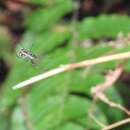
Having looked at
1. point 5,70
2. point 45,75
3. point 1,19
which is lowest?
point 5,70

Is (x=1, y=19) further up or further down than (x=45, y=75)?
further down


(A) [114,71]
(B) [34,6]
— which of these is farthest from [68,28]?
(A) [114,71]

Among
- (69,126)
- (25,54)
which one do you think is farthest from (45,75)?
(69,126)

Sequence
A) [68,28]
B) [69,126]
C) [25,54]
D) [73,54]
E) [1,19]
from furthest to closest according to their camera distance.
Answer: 1. [1,19]
2. [68,28]
3. [73,54]
4. [69,126]
5. [25,54]

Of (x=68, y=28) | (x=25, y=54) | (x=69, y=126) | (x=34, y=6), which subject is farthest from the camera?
(x=34, y=6)

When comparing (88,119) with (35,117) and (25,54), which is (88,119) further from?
(25,54)

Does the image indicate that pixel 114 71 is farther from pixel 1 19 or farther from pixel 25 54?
pixel 1 19

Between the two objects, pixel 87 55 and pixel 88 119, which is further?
pixel 87 55
